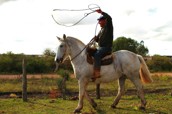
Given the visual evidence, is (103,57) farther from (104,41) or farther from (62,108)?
(62,108)

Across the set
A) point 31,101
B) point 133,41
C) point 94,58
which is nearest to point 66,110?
point 94,58

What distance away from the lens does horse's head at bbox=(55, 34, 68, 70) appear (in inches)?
443

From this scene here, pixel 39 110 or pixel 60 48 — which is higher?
pixel 60 48

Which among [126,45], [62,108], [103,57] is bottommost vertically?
[62,108]

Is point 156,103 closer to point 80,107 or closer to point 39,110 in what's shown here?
point 80,107

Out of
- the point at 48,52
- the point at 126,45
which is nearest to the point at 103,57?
the point at 48,52

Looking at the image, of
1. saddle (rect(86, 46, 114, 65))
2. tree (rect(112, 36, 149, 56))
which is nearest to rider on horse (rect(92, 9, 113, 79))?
saddle (rect(86, 46, 114, 65))

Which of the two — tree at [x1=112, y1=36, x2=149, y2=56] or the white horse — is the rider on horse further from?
tree at [x1=112, y1=36, x2=149, y2=56]

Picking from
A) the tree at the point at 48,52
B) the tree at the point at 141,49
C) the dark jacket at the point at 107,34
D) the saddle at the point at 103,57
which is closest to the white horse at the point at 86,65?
the saddle at the point at 103,57

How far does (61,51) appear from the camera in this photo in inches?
448

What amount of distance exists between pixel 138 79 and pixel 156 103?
229cm

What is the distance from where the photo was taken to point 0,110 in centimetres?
1265

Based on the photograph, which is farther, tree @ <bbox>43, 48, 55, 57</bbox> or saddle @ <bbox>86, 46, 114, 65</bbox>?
tree @ <bbox>43, 48, 55, 57</bbox>

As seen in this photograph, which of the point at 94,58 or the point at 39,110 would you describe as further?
the point at 39,110
